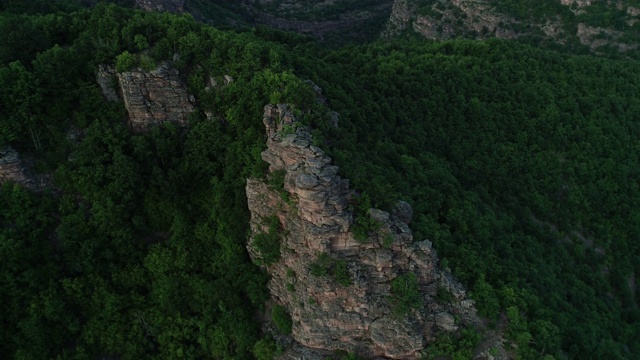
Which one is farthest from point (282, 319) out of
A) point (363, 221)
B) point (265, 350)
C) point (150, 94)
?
point (150, 94)

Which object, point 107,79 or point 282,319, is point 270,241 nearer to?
point 282,319

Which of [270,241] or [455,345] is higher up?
[270,241]

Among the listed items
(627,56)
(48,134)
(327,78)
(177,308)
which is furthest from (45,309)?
(627,56)

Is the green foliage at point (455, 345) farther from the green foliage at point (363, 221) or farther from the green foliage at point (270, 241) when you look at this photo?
the green foliage at point (270, 241)

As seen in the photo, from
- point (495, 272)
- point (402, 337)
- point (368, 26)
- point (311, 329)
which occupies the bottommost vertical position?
point (368, 26)

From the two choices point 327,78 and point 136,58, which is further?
point 327,78

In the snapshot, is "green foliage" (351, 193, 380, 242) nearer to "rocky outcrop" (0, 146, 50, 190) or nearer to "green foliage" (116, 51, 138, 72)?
"green foliage" (116, 51, 138, 72)

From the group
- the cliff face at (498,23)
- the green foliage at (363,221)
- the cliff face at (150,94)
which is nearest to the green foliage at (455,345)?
the green foliage at (363,221)

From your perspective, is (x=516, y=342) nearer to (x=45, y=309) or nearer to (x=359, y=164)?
(x=359, y=164)
